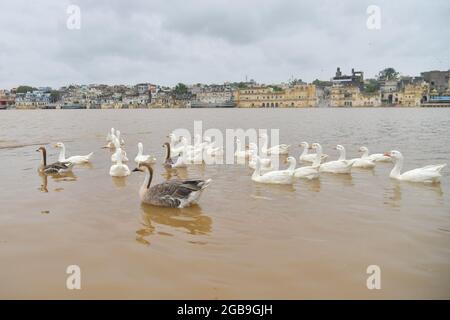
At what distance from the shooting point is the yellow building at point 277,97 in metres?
148

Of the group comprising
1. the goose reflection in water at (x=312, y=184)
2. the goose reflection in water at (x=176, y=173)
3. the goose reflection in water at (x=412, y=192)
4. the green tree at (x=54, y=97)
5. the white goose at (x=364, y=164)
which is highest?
the green tree at (x=54, y=97)

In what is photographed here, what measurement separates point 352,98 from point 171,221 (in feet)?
485

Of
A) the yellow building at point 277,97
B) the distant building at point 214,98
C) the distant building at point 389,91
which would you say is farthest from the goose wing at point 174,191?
the distant building at point 389,91

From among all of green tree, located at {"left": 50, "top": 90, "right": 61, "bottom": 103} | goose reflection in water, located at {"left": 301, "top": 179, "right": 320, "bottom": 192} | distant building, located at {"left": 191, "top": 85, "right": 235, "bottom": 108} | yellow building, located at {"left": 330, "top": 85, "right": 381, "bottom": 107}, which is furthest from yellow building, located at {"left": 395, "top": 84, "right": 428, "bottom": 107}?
green tree, located at {"left": 50, "top": 90, "right": 61, "bottom": 103}

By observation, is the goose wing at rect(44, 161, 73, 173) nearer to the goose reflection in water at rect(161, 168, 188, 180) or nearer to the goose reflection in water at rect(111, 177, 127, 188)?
the goose reflection in water at rect(111, 177, 127, 188)

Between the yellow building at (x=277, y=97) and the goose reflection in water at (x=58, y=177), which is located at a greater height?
the yellow building at (x=277, y=97)

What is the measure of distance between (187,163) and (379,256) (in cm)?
905

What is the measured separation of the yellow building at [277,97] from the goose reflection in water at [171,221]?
144387mm

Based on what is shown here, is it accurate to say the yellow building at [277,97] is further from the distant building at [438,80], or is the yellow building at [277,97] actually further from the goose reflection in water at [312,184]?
the goose reflection in water at [312,184]

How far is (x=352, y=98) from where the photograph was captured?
144 metres

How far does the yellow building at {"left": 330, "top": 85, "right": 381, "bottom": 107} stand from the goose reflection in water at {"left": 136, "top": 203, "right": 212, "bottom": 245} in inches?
5694
